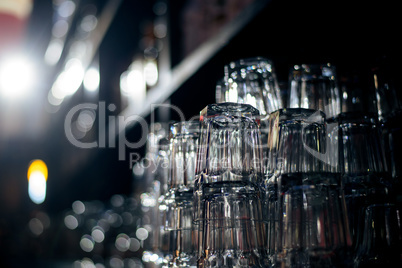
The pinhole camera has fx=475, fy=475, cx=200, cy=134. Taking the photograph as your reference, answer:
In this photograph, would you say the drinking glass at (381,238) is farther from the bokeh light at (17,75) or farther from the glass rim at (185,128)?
the bokeh light at (17,75)

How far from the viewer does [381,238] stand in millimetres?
693

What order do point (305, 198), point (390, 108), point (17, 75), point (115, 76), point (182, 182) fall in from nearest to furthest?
point (305, 198)
point (390, 108)
point (182, 182)
point (115, 76)
point (17, 75)

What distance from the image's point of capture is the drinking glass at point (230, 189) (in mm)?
685

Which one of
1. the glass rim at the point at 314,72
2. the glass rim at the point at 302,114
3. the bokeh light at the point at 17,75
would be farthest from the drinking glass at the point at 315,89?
the bokeh light at the point at 17,75

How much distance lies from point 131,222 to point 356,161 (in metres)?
1.73

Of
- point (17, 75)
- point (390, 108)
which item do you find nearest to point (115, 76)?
point (390, 108)

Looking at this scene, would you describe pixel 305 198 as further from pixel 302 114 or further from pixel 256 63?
pixel 256 63

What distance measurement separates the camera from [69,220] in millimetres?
3346

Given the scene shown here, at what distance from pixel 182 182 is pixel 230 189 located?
224 mm

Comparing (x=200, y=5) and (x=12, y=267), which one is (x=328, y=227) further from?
(x=12, y=267)

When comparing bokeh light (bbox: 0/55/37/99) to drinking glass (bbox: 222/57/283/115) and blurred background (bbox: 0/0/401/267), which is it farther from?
drinking glass (bbox: 222/57/283/115)

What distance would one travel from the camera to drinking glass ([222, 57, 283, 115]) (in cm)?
91

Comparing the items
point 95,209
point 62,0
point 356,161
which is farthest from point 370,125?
point 62,0

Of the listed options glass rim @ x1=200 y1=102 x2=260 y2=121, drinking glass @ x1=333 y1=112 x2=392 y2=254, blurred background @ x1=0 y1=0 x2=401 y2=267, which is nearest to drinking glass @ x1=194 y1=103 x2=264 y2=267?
glass rim @ x1=200 y1=102 x2=260 y2=121
